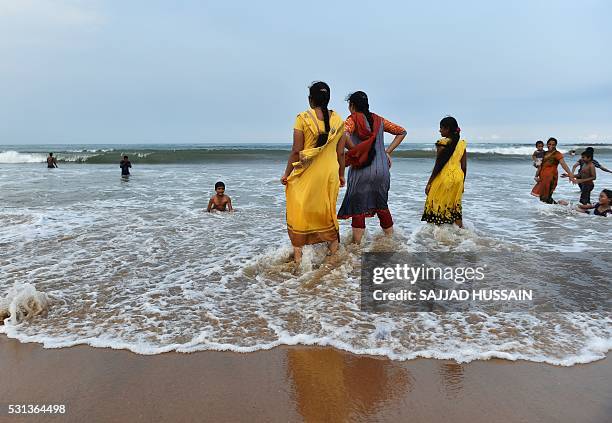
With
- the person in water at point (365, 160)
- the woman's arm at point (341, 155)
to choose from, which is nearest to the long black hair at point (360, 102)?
the person in water at point (365, 160)

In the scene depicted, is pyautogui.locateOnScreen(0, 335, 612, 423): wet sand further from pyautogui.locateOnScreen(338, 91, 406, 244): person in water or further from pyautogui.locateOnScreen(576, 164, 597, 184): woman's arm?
pyautogui.locateOnScreen(576, 164, 597, 184): woman's arm

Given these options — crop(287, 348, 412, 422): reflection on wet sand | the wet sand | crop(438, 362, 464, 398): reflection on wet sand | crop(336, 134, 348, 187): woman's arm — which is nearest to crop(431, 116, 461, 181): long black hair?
crop(336, 134, 348, 187): woman's arm

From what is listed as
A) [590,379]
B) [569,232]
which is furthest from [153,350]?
[569,232]

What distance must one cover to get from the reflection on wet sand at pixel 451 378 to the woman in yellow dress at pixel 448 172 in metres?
3.20

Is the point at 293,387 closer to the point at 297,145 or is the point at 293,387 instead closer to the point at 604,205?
the point at 297,145

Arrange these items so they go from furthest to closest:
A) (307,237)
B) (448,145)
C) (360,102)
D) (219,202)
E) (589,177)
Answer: (589,177) → (219,202) → (448,145) → (360,102) → (307,237)

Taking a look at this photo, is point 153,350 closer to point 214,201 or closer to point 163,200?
point 214,201

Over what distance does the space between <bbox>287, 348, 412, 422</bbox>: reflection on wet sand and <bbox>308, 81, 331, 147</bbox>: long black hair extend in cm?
197

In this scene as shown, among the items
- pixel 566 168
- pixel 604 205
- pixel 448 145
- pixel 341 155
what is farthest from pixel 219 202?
pixel 604 205

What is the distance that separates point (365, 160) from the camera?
4.54m

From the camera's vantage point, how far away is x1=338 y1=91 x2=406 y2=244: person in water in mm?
4406

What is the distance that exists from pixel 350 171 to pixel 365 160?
25 centimetres

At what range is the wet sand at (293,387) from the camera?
6.52 feet

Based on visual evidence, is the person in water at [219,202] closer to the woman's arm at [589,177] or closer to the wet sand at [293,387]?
the wet sand at [293,387]
